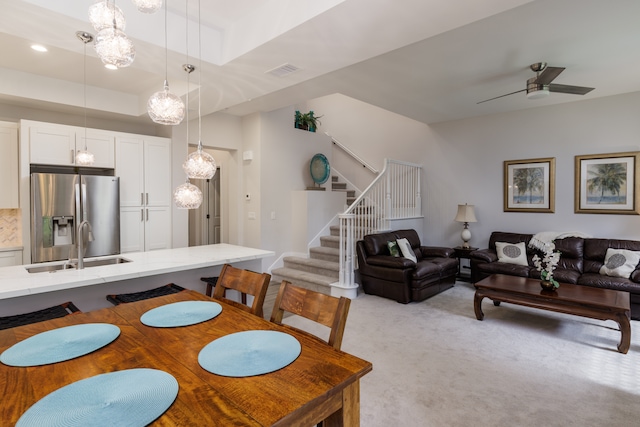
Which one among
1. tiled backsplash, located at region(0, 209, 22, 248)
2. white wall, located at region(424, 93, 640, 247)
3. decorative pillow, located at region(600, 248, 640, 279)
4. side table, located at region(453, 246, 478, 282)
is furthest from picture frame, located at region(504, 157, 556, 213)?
tiled backsplash, located at region(0, 209, 22, 248)

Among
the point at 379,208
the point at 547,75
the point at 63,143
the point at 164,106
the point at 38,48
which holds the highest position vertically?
the point at 38,48

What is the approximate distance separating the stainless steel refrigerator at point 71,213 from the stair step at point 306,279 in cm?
240

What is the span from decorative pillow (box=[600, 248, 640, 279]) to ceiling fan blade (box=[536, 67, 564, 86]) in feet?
8.07

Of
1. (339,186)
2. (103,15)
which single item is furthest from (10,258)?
(339,186)

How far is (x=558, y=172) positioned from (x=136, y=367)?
5953mm

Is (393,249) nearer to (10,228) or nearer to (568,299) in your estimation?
(568,299)

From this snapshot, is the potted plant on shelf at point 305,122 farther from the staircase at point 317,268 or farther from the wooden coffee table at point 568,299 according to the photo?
the wooden coffee table at point 568,299

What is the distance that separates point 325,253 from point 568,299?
3.26 metres

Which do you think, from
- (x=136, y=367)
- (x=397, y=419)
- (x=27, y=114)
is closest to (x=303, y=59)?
(x=136, y=367)

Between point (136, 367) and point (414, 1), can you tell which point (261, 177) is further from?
point (136, 367)

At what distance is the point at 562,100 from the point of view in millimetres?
4863

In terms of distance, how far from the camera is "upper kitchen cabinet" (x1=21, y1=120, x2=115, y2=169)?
3.71 meters

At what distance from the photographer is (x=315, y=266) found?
5250mm

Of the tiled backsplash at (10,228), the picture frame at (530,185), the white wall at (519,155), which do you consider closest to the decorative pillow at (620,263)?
the white wall at (519,155)
